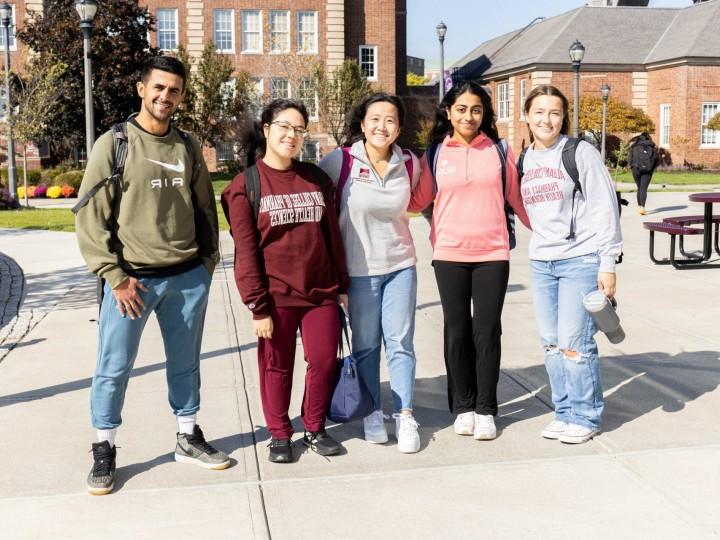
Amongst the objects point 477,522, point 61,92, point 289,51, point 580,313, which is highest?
point 289,51

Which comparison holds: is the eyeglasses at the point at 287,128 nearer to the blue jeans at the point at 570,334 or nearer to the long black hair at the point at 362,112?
the long black hair at the point at 362,112

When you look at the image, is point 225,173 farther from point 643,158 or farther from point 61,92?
point 643,158

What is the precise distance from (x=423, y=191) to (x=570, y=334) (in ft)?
3.60

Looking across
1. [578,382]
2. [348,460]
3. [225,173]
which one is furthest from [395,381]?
[225,173]

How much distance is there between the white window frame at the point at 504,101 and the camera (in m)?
49.7

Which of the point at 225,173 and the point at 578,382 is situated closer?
the point at 578,382

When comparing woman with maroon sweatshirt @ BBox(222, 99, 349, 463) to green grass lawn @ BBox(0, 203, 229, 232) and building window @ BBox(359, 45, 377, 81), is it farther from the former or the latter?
→ building window @ BBox(359, 45, 377, 81)

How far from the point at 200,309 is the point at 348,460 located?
107 cm

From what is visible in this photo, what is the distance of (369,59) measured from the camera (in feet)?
150

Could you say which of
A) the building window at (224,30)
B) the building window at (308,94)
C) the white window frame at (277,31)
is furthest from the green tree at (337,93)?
Result: the building window at (224,30)

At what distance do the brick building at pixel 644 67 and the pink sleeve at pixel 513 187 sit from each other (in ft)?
133

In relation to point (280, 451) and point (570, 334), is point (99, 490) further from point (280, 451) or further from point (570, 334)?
point (570, 334)

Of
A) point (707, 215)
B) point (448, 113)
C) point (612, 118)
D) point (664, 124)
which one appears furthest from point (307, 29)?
point (448, 113)

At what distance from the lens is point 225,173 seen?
41.2 meters
